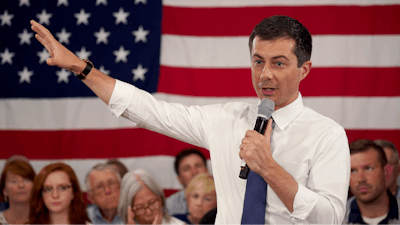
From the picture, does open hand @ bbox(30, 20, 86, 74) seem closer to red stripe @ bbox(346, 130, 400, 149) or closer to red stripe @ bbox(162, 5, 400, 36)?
red stripe @ bbox(162, 5, 400, 36)

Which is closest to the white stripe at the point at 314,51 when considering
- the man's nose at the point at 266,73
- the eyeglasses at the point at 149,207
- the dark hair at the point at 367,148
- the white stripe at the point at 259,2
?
the white stripe at the point at 259,2

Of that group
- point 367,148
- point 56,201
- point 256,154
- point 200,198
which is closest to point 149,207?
point 200,198

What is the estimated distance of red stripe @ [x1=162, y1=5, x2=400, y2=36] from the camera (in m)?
3.83

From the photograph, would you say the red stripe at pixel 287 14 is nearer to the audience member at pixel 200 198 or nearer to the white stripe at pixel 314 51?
the white stripe at pixel 314 51

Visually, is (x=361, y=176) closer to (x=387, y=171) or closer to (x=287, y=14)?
(x=387, y=171)

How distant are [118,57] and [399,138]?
296cm

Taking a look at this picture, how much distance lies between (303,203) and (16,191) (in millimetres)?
2842

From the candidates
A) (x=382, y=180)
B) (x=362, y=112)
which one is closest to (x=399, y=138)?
(x=362, y=112)

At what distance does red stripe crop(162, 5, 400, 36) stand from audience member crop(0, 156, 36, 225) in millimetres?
1962

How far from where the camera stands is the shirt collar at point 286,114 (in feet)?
4.19

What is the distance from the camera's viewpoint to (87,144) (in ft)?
13.5

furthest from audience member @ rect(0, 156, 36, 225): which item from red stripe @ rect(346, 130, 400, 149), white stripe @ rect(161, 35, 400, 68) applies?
red stripe @ rect(346, 130, 400, 149)

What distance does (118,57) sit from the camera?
4.12 m

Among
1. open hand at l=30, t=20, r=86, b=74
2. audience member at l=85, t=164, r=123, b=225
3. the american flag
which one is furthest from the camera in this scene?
the american flag
